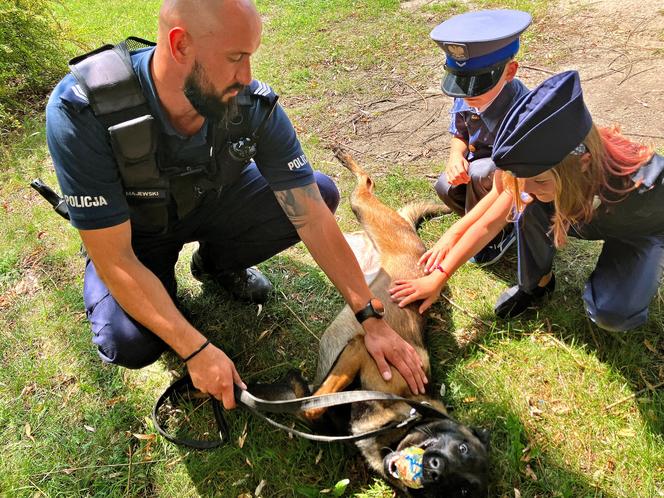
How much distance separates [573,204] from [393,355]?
1.21 m

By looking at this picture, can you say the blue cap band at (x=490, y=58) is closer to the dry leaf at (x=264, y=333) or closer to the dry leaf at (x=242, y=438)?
the dry leaf at (x=264, y=333)

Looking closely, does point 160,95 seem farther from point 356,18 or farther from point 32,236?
point 356,18

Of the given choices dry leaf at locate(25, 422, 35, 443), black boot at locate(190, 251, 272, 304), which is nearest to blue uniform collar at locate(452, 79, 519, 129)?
black boot at locate(190, 251, 272, 304)

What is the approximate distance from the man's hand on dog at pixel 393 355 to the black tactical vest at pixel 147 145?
3.85 ft

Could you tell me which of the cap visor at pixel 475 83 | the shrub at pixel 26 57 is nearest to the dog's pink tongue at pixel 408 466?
the cap visor at pixel 475 83

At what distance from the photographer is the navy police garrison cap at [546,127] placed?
2.20m

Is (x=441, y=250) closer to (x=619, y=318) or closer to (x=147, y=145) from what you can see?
(x=619, y=318)

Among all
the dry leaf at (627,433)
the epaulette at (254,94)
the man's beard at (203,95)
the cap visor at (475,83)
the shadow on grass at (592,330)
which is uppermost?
the man's beard at (203,95)

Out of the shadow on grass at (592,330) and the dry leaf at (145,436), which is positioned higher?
the dry leaf at (145,436)

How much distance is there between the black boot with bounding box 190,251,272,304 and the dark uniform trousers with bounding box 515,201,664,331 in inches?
68.7

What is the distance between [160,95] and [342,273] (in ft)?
4.27

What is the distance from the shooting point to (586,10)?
6621 mm

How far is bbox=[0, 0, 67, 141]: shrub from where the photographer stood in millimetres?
6082

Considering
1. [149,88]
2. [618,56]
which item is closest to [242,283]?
[149,88]
